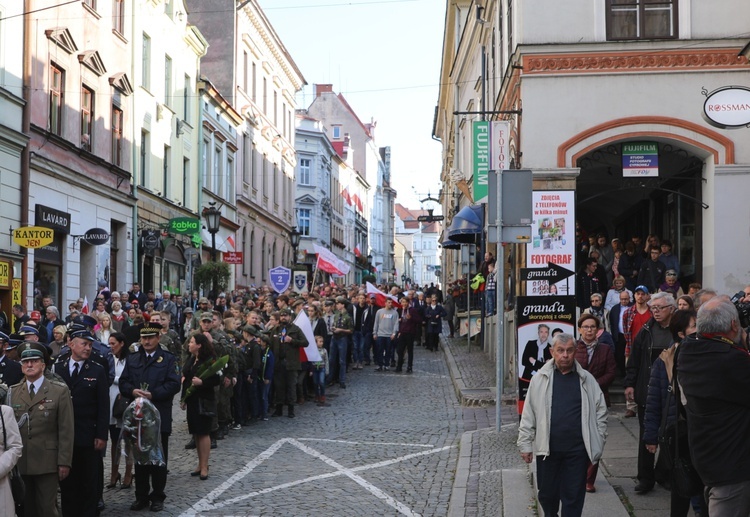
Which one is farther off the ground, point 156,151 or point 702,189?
point 156,151

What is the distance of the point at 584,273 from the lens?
18.4 meters

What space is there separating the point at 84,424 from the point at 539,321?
670 centimetres

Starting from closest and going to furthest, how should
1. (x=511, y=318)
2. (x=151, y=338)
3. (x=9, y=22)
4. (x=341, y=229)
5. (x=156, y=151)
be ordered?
(x=151, y=338) < (x=511, y=318) < (x=9, y=22) < (x=156, y=151) < (x=341, y=229)

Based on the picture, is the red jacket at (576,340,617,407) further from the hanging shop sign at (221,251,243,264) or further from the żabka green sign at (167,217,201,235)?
the żabka green sign at (167,217,201,235)

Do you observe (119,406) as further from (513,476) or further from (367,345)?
(367,345)

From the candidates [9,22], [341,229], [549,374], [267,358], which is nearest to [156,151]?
[9,22]

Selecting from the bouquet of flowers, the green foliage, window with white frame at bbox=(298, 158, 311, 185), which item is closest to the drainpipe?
the green foliage

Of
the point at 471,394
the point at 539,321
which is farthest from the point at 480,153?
the point at 539,321

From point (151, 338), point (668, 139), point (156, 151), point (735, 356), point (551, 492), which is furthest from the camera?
point (156, 151)

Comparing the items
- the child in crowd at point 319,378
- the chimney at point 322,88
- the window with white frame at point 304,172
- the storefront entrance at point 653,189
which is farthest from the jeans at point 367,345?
the chimney at point 322,88

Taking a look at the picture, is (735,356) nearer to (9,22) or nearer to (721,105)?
(721,105)

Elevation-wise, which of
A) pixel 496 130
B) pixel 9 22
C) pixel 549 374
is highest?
pixel 9 22

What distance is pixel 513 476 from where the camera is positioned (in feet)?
34.2

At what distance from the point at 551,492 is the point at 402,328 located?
16412 mm
